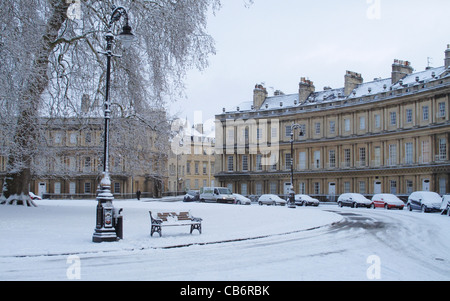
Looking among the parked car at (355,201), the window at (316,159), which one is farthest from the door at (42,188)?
the parked car at (355,201)

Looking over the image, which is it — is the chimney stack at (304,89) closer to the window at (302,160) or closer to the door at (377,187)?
the window at (302,160)

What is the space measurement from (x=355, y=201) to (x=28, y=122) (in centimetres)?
3149

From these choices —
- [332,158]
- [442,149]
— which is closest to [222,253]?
[442,149]

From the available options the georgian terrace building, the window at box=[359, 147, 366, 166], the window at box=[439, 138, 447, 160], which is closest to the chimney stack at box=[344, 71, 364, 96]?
the georgian terrace building

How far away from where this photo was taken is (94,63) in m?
25.5

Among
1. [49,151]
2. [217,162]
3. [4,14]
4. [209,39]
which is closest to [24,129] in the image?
[49,151]

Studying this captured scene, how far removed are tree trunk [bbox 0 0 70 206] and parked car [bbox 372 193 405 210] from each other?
29896mm

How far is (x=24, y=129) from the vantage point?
942 inches

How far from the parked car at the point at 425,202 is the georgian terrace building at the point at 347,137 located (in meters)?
15.9

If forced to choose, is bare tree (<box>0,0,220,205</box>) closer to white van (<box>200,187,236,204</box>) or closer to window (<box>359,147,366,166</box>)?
white van (<box>200,187,236,204</box>)

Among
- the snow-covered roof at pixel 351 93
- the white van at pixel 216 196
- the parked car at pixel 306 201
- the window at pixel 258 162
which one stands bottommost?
the parked car at pixel 306 201

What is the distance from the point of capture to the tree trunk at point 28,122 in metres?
21.8

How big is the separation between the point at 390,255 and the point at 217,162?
67171mm
